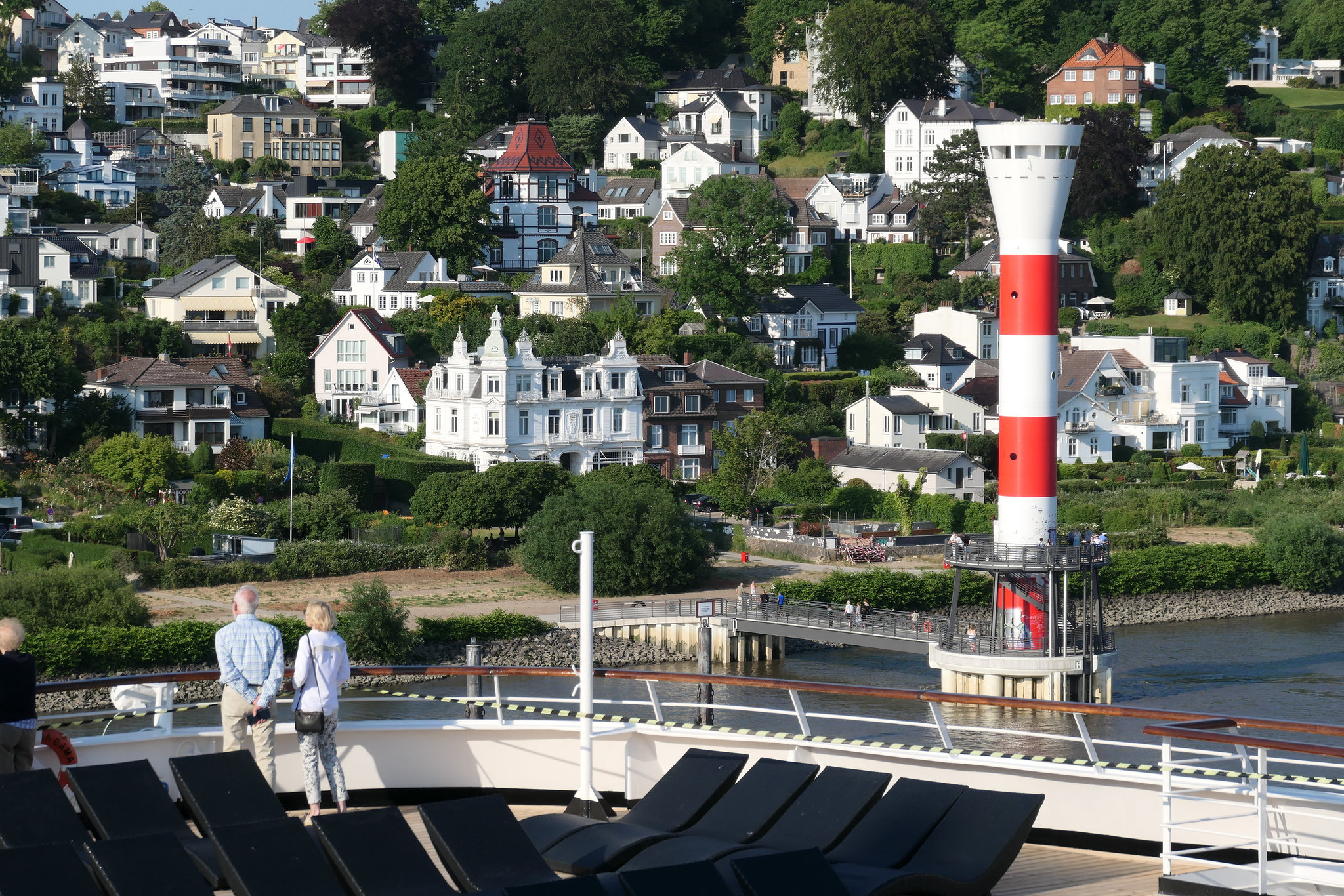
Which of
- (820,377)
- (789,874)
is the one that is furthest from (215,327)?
(789,874)

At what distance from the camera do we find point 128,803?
9633mm

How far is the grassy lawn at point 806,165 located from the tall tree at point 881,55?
7.04 ft

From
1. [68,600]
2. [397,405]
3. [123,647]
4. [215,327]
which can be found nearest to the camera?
[123,647]

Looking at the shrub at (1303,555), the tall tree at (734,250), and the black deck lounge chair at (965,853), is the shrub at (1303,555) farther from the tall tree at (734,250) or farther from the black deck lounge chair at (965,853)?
the black deck lounge chair at (965,853)

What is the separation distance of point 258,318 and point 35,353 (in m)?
14.5

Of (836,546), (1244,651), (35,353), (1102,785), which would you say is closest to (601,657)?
(836,546)

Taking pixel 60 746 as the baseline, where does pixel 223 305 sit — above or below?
above

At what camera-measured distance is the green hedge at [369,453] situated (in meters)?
52.9

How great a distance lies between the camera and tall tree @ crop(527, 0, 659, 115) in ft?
305

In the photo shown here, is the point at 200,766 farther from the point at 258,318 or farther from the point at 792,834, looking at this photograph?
the point at 258,318

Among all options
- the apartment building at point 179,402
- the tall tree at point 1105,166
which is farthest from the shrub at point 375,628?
the tall tree at point 1105,166

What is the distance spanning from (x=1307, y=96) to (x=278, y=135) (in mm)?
55530

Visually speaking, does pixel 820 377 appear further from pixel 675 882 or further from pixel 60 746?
pixel 675 882

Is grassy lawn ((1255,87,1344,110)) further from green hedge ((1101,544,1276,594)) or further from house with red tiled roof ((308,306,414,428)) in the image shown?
house with red tiled roof ((308,306,414,428))
